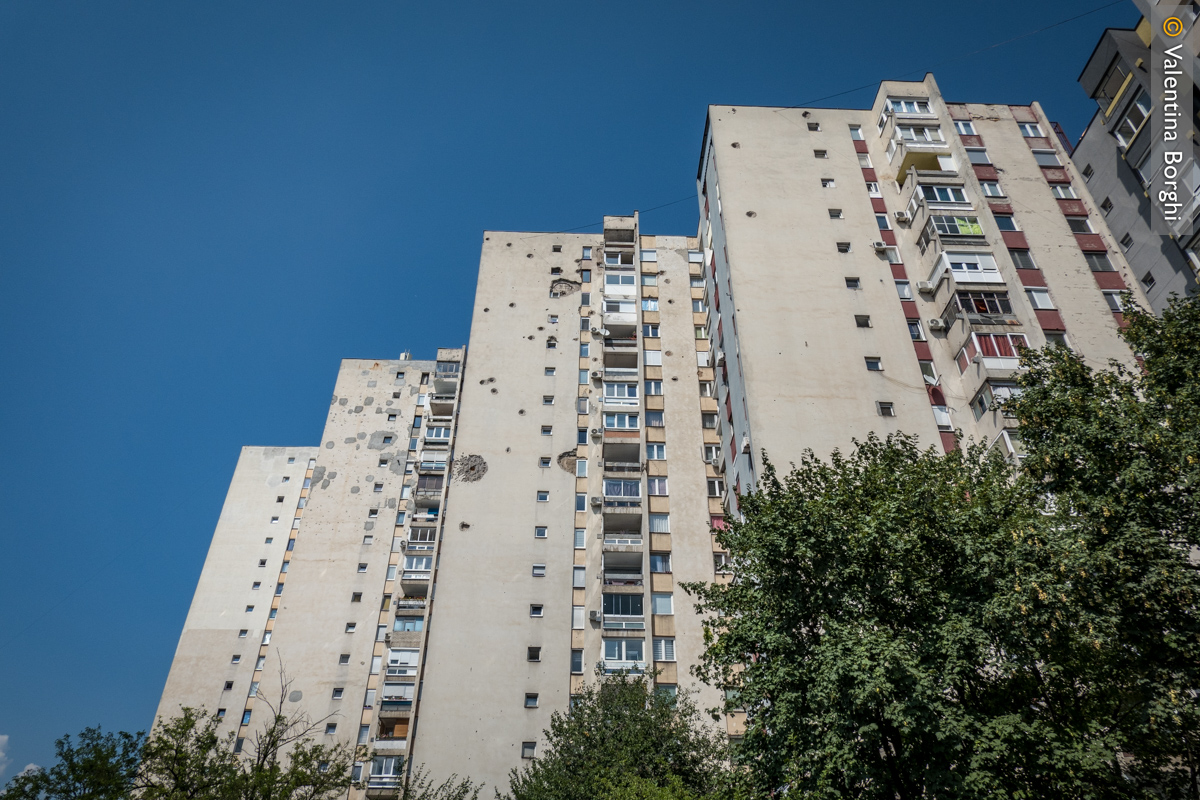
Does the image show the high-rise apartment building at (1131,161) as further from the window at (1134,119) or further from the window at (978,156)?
the window at (978,156)

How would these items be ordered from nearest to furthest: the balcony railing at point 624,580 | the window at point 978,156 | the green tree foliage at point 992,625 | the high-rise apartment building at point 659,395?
the green tree foliage at point 992,625 → the high-rise apartment building at point 659,395 → the balcony railing at point 624,580 → the window at point 978,156

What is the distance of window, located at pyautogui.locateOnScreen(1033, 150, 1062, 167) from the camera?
40375 mm

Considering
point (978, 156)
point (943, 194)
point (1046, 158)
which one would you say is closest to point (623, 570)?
point (943, 194)

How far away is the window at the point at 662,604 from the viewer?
112 ft

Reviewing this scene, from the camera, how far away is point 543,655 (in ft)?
110

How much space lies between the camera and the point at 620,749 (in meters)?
23.0

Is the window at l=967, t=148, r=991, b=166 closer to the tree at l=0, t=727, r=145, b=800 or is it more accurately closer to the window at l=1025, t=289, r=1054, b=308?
the window at l=1025, t=289, r=1054, b=308

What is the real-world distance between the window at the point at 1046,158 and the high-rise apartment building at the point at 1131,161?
1.98 m

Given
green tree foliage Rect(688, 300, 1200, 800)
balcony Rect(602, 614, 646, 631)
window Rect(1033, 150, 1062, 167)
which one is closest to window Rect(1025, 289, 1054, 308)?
window Rect(1033, 150, 1062, 167)

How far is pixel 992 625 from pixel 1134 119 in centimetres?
3262

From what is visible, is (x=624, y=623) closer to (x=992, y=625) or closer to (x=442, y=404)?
(x=992, y=625)

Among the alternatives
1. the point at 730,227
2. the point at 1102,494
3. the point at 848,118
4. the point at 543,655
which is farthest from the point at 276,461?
the point at 1102,494

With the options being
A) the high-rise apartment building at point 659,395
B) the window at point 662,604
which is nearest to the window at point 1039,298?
the high-rise apartment building at point 659,395

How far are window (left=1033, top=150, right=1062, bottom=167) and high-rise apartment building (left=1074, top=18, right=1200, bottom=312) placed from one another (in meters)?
1.98
